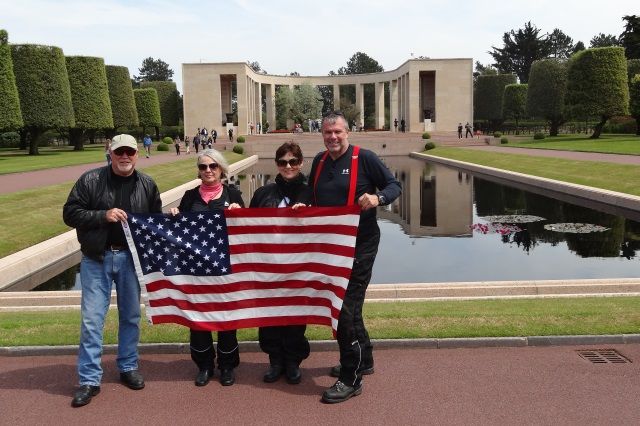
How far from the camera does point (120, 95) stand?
2013 inches

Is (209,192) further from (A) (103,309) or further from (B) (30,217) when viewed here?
(B) (30,217)

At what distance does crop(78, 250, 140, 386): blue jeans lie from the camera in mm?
4320

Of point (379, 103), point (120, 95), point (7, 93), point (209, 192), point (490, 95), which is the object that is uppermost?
point (490, 95)

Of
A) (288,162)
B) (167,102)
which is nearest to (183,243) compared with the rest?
(288,162)

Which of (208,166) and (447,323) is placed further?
(447,323)

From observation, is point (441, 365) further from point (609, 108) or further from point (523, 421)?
point (609, 108)

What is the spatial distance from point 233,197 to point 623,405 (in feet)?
10.1

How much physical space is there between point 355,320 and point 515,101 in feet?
201

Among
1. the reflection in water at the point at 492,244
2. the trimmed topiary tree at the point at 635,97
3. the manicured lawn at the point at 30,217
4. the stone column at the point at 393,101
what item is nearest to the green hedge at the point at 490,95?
the stone column at the point at 393,101

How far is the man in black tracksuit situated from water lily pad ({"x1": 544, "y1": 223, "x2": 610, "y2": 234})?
9.13 metres

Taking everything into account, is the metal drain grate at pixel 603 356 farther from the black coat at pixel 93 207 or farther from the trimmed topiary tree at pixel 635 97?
the trimmed topiary tree at pixel 635 97

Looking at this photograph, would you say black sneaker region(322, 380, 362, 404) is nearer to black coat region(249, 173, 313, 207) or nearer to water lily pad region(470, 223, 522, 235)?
black coat region(249, 173, 313, 207)

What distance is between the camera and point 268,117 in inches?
2734

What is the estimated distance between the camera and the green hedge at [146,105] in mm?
58406
